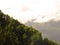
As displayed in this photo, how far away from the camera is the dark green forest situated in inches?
3863

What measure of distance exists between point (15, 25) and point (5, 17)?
601cm

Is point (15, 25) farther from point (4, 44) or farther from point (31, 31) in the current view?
point (4, 44)

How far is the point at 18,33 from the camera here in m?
109

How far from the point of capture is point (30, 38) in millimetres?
111688

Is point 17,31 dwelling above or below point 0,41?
above

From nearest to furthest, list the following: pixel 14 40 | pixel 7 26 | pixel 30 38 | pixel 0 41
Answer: pixel 0 41 < pixel 14 40 < pixel 7 26 < pixel 30 38

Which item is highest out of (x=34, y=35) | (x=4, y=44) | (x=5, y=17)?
(x=5, y=17)

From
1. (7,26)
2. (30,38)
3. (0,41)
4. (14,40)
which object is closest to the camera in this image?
(0,41)

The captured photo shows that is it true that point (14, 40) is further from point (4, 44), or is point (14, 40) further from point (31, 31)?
point (31, 31)

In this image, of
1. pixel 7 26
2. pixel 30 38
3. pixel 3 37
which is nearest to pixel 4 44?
pixel 3 37

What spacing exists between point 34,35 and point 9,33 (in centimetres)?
1919

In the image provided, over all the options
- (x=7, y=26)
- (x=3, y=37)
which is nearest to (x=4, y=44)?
(x=3, y=37)

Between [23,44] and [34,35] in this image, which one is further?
[34,35]

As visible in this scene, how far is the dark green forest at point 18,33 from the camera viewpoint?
98.1 meters
